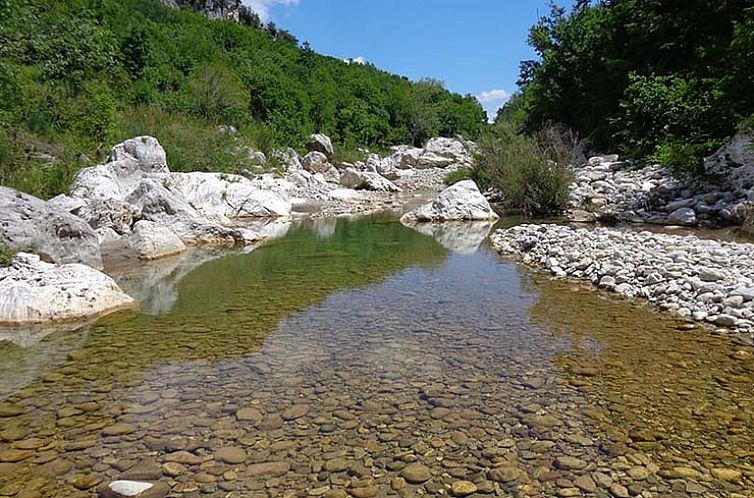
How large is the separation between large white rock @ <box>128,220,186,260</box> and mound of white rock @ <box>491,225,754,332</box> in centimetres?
742

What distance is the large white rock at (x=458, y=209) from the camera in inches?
700

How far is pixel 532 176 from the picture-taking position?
683 inches

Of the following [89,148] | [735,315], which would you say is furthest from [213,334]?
[89,148]

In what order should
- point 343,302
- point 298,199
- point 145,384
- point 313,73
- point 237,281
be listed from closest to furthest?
point 145,384, point 343,302, point 237,281, point 298,199, point 313,73

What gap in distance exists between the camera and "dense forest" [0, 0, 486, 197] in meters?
13.2

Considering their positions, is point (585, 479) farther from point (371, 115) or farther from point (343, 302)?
point (371, 115)

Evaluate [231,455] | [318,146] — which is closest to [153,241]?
[231,455]

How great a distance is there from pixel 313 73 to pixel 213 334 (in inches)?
2232

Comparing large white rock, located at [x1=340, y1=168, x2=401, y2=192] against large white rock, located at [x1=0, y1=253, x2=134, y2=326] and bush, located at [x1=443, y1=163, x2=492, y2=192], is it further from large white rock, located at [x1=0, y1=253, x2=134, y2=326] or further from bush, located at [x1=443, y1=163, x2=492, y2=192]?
large white rock, located at [x1=0, y1=253, x2=134, y2=326]

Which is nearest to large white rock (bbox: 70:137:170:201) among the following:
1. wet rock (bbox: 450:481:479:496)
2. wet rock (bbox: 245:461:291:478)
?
wet rock (bbox: 245:461:291:478)

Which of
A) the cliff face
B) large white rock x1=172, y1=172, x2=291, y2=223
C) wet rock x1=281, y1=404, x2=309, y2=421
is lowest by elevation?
wet rock x1=281, y1=404, x2=309, y2=421

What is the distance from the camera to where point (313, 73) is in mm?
59344

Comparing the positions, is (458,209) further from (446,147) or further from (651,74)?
(446,147)

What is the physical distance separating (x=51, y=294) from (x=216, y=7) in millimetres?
82866
